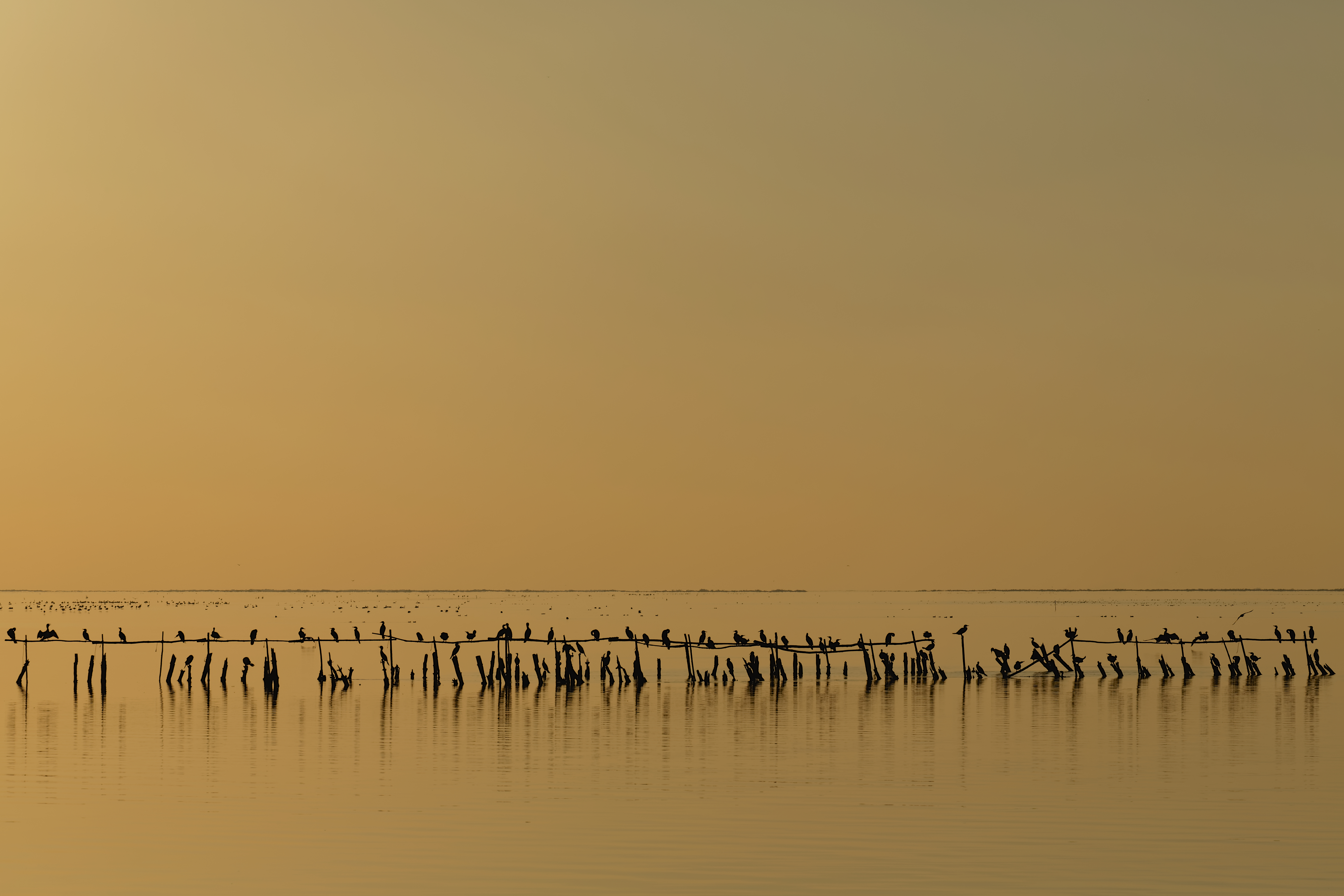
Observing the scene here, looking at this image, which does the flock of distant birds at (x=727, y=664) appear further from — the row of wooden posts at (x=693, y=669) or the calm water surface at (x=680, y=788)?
the calm water surface at (x=680, y=788)

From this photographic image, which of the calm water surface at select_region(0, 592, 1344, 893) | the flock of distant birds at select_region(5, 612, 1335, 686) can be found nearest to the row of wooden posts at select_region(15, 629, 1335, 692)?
the flock of distant birds at select_region(5, 612, 1335, 686)

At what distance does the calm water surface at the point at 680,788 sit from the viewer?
19109mm

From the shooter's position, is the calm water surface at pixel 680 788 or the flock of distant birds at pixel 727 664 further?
the flock of distant birds at pixel 727 664

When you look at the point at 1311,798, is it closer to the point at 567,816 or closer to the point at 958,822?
the point at 958,822

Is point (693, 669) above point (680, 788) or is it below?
above

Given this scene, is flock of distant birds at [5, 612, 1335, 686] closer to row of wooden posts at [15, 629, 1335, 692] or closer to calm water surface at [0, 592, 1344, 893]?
row of wooden posts at [15, 629, 1335, 692]

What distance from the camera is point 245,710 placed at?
4106cm

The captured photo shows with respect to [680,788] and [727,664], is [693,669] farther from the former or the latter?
[680,788]

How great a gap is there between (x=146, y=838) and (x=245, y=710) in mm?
19924

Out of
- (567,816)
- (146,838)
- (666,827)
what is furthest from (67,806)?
(666,827)

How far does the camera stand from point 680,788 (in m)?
26.4

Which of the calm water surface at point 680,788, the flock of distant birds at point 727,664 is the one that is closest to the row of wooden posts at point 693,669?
the flock of distant birds at point 727,664

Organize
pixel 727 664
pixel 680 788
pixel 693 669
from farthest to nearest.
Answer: pixel 727 664
pixel 693 669
pixel 680 788


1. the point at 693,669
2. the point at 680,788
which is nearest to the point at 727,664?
the point at 693,669
